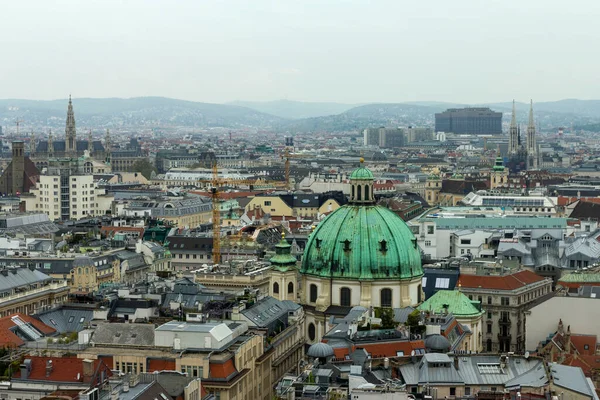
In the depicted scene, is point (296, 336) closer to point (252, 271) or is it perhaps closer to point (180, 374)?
point (252, 271)

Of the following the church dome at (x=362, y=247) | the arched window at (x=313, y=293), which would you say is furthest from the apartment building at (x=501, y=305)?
the arched window at (x=313, y=293)

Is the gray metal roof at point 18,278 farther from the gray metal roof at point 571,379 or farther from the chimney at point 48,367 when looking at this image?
the gray metal roof at point 571,379

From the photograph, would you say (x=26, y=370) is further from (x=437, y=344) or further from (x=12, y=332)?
(x=437, y=344)

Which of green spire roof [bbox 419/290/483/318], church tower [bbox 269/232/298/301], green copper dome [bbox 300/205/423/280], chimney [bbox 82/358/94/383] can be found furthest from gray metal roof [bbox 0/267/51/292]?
green spire roof [bbox 419/290/483/318]

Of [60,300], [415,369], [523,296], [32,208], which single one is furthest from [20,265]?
[32,208]

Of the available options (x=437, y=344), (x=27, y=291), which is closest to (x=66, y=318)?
(x=27, y=291)
